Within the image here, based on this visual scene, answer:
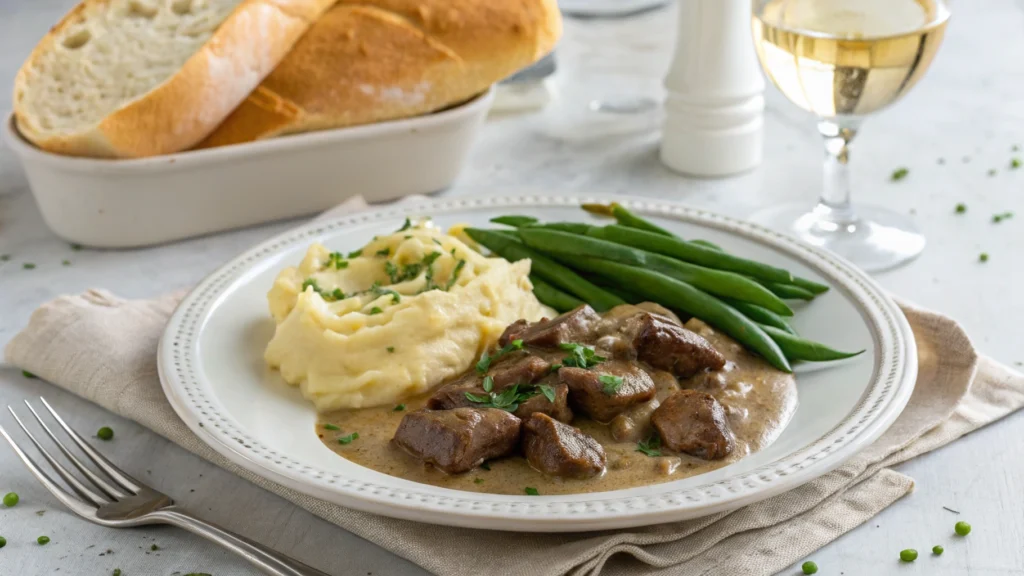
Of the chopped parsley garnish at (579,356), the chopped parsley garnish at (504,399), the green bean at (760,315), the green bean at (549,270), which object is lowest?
the green bean at (549,270)

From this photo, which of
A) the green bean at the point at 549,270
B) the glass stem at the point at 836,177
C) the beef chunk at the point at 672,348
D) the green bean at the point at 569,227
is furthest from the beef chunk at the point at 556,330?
the glass stem at the point at 836,177

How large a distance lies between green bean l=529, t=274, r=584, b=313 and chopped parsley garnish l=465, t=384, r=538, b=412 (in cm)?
88

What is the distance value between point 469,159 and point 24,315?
2.36 m

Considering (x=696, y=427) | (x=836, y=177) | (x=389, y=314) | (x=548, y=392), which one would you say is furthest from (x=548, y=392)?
(x=836, y=177)

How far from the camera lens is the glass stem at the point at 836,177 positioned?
4.76 meters

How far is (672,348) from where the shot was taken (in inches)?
137

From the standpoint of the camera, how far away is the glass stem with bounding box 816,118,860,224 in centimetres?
476

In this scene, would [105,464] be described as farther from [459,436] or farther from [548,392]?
[548,392]

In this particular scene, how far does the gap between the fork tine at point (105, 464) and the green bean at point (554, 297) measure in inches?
63.5

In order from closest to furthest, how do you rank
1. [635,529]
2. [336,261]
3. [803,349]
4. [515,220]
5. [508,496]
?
[508,496] < [635,529] < [803,349] < [336,261] < [515,220]

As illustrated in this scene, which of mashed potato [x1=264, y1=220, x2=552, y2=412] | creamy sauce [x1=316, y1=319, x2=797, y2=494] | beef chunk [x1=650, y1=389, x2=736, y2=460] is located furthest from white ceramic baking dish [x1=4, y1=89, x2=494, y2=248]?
beef chunk [x1=650, y1=389, x2=736, y2=460]

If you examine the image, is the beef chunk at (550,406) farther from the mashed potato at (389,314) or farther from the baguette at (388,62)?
the baguette at (388,62)

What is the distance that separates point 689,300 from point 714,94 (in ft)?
6.11

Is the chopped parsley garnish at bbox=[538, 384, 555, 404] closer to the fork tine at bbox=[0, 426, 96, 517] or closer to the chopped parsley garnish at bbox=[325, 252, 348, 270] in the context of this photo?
the chopped parsley garnish at bbox=[325, 252, 348, 270]
